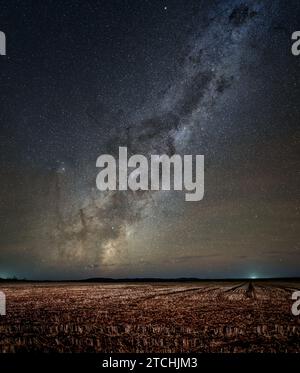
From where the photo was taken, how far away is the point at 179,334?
54.2 feet

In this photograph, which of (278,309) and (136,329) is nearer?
(136,329)

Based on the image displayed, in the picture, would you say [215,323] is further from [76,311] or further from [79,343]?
[76,311]

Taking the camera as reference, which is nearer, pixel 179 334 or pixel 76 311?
pixel 179 334

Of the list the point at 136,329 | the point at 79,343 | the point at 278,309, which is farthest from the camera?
the point at 278,309

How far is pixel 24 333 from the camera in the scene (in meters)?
17.2
